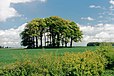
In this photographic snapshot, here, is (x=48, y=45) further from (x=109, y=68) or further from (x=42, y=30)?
(x=109, y=68)

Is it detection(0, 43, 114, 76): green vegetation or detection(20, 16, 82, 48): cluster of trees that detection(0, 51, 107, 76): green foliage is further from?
detection(20, 16, 82, 48): cluster of trees

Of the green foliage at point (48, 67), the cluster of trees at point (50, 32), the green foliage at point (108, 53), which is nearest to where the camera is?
the green foliage at point (48, 67)

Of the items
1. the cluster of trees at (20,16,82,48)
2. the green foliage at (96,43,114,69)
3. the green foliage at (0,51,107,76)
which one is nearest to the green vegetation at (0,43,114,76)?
the green foliage at (0,51,107,76)

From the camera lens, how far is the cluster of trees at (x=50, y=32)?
340ft

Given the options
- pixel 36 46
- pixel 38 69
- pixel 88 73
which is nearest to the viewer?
pixel 38 69

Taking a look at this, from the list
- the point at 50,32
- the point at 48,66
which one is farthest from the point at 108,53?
the point at 50,32

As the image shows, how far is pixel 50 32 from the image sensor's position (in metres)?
108

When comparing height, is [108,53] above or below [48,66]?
above

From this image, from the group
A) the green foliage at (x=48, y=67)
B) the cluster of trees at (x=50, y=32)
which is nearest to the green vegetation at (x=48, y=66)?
the green foliage at (x=48, y=67)

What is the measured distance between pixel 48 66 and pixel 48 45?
86.8m

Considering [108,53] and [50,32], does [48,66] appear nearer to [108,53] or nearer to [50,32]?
[108,53]

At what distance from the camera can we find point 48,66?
16.1 m

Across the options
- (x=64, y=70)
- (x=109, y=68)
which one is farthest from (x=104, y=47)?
(x=64, y=70)

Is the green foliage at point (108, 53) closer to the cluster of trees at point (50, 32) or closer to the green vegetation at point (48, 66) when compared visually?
the green vegetation at point (48, 66)
